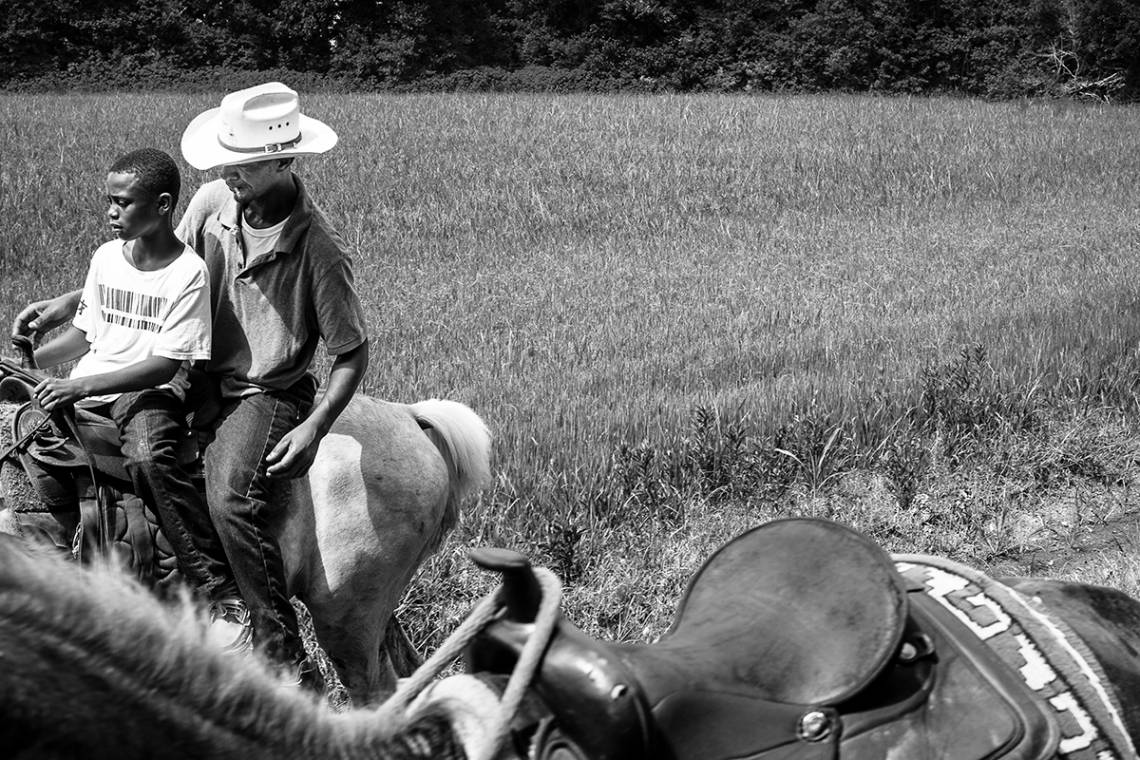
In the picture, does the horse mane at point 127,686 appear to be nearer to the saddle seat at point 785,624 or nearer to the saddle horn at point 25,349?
the saddle seat at point 785,624

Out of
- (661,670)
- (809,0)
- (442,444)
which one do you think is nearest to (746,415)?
(442,444)

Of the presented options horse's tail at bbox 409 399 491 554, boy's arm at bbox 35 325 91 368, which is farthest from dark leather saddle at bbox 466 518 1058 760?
boy's arm at bbox 35 325 91 368

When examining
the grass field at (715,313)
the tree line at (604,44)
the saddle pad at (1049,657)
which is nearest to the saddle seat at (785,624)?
the saddle pad at (1049,657)

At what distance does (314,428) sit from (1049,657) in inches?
86.0

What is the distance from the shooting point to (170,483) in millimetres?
3586

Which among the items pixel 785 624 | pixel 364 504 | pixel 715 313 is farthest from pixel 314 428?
pixel 715 313

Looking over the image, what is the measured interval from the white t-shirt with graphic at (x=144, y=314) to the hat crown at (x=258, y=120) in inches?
15.8

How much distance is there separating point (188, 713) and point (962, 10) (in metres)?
46.6

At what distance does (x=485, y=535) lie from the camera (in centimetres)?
520

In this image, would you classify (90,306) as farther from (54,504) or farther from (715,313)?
(715,313)

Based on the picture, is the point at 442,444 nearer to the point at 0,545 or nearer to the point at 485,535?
the point at 485,535

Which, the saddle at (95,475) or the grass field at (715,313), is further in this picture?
the grass field at (715,313)

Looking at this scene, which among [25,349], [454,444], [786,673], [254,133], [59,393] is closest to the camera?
[786,673]

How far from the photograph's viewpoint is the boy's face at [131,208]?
3.58 metres
